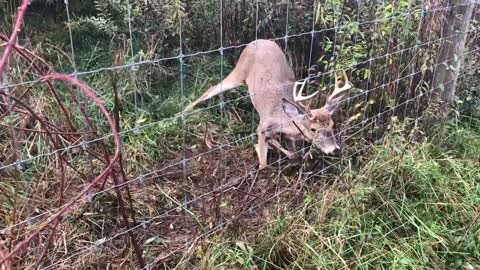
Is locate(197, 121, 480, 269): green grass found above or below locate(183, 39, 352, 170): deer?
below

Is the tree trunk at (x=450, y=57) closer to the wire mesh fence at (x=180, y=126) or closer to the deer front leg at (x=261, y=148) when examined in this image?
the wire mesh fence at (x=180, y=126)

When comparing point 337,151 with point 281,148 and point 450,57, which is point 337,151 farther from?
point 450,57

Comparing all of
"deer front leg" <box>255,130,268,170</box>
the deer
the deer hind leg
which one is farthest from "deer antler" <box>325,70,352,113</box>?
the deer hind leg

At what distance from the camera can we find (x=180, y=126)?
412 cm

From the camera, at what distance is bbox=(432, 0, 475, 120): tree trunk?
4039 mm

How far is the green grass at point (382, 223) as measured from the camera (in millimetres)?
2790

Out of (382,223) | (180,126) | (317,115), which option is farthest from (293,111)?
(382,223)

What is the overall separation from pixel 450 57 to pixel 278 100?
1.35 m

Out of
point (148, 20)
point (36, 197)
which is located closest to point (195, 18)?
point (148, 20)

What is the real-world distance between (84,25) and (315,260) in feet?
11.1

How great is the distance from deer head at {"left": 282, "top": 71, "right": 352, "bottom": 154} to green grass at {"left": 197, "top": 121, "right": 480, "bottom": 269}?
1.06ft

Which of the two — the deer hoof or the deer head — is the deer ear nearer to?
the deer head

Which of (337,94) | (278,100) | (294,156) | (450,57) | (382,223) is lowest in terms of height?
(382,223)

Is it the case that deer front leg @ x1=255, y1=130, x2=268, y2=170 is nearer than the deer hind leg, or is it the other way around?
deer front leg @ x1=255, y1=130, x2=268, y2=170
